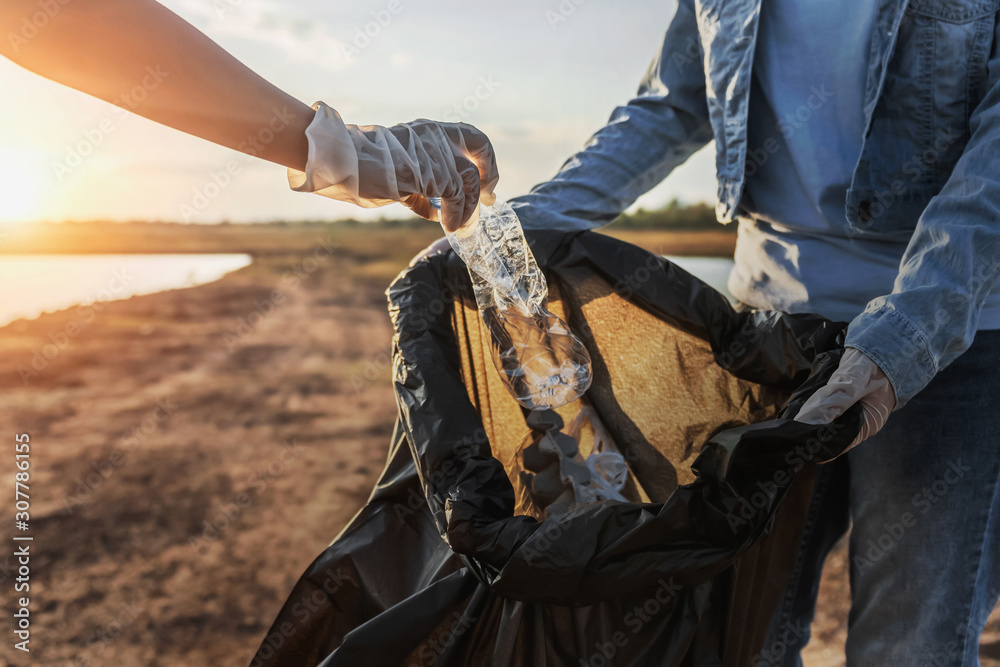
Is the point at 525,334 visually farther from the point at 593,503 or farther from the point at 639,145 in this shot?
the point at 639,145

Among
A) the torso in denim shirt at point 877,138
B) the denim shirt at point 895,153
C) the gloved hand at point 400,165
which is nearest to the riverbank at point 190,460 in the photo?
the torso in denim shirt at point 877,138

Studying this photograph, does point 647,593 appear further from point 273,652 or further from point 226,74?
point 226,74

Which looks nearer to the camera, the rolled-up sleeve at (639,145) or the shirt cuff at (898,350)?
the shirt cuff at (898,350)

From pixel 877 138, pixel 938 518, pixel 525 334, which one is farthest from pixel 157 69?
pixel 938 518

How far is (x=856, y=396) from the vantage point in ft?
2.49

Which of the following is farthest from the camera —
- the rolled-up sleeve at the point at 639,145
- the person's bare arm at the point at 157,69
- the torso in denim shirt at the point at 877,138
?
the rolled-up sleeve at the point at 639,145

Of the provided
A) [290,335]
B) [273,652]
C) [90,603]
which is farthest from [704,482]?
[290,335]

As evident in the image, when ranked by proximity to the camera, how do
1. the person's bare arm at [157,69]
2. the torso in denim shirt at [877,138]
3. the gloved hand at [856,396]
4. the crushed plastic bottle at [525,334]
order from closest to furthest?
1. the person's bare arm at [157,69]
2. the gloved hand at [856,396]
3. the torso in denim shirt at [877,138]
4. the crushed plastic bottle at [525,334]

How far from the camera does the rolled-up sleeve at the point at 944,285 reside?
0.78 meters

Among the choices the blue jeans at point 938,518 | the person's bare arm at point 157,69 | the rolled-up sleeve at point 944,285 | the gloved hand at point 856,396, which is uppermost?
the person's bare arm at point 157,69

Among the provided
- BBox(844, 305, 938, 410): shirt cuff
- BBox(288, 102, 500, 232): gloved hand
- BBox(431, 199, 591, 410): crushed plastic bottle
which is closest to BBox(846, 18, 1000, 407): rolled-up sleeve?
BBox(844, 305, 938, 410): shirt cuff

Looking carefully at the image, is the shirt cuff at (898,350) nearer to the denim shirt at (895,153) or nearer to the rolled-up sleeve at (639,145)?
the denim shirt at (895,153)

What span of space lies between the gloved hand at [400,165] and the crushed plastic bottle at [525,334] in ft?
0.42

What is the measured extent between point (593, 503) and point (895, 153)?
0.70m
